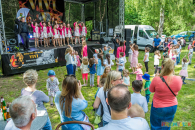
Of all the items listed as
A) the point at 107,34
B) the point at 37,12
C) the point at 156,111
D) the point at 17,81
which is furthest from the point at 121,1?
Result: the point at 156,111

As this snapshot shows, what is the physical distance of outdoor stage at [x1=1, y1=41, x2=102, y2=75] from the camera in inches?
274

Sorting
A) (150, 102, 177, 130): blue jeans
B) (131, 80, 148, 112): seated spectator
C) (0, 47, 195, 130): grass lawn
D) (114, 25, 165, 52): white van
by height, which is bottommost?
(0, 47, 195, 130): grass lawn

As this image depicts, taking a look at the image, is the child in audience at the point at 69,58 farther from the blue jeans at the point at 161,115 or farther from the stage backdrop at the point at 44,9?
the stage backdrop at the point at 44,9

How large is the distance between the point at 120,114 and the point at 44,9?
12447 millimetres

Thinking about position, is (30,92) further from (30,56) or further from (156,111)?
(30,56)

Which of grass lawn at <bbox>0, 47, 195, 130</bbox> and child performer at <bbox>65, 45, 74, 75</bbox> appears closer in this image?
grass lawn at <bbox>0, 47, 195, 130</bbox>

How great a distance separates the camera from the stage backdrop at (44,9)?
11047 millimetres

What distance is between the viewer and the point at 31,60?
7637 mm

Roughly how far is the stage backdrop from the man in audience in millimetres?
11502

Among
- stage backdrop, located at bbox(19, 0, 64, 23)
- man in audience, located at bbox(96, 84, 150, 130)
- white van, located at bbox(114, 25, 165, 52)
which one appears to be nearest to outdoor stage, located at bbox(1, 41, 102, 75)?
stage backdrop, located at bbox(19, 0, 64, 23)

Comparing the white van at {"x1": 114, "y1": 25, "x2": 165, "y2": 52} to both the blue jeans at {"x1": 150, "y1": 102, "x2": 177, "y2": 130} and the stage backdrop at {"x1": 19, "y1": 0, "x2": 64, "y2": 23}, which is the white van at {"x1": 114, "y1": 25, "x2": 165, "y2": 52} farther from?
the blue jeans at {"x1": 150, "y1": 102, "x2": 177, "y2": 130}

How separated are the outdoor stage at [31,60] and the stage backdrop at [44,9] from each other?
442 cm

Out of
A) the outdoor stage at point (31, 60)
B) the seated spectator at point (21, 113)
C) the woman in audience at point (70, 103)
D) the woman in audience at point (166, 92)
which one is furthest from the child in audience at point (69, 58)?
the seated spectator at point (21, 113)

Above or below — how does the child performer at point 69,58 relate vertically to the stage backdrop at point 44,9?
below
